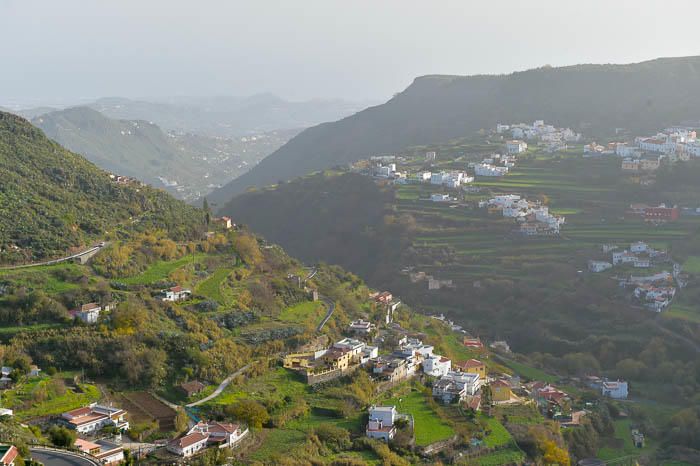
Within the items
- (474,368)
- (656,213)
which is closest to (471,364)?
(474,368)

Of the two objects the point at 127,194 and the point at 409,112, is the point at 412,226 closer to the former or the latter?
the point at 127,194

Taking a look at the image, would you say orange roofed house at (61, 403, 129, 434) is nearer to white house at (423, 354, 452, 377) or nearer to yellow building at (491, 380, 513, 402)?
white house at (423, 354, 452, 377)

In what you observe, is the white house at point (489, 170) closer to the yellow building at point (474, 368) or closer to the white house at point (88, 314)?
the yellow building at point (474, 368)

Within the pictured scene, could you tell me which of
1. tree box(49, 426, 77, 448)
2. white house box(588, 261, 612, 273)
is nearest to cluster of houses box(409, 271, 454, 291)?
white house box(588, 261, 612, 273)

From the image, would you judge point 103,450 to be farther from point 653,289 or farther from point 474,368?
point 653,289

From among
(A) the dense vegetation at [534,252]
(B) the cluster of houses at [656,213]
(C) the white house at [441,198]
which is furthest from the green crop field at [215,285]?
(B) the cluster of houses at [656,213]
